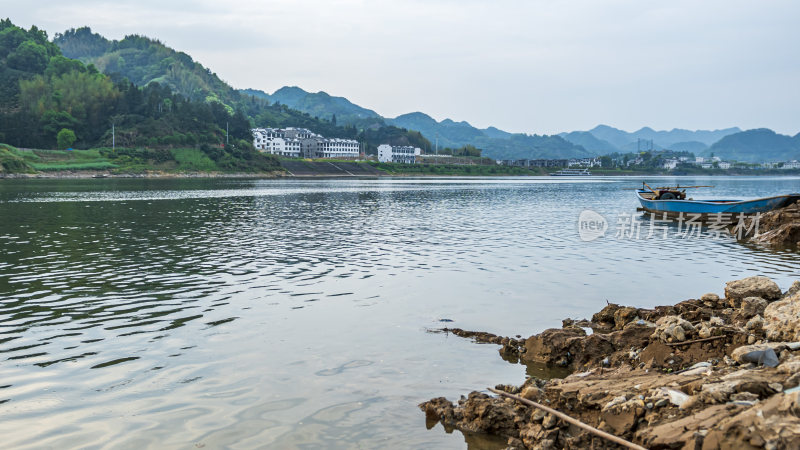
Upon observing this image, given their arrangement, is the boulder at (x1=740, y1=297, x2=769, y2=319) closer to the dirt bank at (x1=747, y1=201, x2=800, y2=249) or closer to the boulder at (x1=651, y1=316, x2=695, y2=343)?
the boulder at (x1=651, y1=316, x2=695, y2=343)

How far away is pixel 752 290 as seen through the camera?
50.8ft

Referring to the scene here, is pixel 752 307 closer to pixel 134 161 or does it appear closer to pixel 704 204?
pixel 704 204

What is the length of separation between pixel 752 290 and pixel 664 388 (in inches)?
348

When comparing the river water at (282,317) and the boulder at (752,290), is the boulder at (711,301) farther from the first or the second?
the river water at (282,317)

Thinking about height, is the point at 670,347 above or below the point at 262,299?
above

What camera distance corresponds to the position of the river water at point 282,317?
1011cm

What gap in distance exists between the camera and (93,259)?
1000 inches

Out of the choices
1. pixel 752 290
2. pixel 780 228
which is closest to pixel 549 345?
pixel 752 290

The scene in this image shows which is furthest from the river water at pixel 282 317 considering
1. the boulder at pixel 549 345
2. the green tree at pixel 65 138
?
the green tree at pixel 65 138

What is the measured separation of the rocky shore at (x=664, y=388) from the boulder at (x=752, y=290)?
50cm

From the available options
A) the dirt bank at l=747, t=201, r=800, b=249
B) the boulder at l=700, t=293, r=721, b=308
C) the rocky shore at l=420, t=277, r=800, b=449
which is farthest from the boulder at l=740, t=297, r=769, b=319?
the dirt bank at l=747, t=201, r=800, b=249

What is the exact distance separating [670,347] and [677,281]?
12.6m

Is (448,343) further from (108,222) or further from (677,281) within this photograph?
(108,222)

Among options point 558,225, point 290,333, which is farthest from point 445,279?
point 558,225
